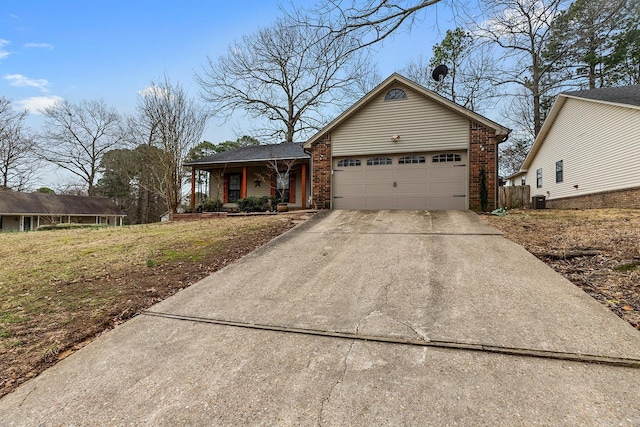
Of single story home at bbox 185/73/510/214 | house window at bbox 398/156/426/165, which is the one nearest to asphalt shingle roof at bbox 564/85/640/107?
single story home at bbox 185/73/510/214

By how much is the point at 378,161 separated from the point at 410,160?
1111mm

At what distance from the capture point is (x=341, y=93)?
71.4 feet

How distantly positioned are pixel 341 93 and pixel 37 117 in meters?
25.3

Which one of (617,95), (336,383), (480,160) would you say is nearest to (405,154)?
(480,160)

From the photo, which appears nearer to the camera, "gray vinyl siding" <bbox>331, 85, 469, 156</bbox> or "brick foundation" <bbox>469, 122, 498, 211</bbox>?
"brick foundation" <bbox>469, 122, 498, 211</bbox>

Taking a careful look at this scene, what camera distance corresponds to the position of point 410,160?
1095cm

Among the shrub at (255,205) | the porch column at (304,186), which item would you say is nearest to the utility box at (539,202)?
the porch column at (304,186)

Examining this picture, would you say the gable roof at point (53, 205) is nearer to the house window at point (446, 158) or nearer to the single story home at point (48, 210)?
the single story home at point (48, 210)

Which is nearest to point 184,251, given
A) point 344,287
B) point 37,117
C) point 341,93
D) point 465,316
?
point 344,287

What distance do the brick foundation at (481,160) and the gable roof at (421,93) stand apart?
210mm

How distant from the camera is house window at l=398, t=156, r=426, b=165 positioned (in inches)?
428

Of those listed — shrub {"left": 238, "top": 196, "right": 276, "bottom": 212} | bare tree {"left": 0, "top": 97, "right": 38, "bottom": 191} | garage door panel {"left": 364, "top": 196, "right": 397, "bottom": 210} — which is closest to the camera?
garage door panel {"left": 364, "top": 196, "right": 397, "bottom": 210}

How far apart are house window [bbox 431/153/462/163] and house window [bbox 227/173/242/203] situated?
10159 millimetres

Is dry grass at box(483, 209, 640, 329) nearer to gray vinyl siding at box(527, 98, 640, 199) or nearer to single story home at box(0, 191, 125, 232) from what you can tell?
gray vinyl siding at box(527, 98, 640, 199)
